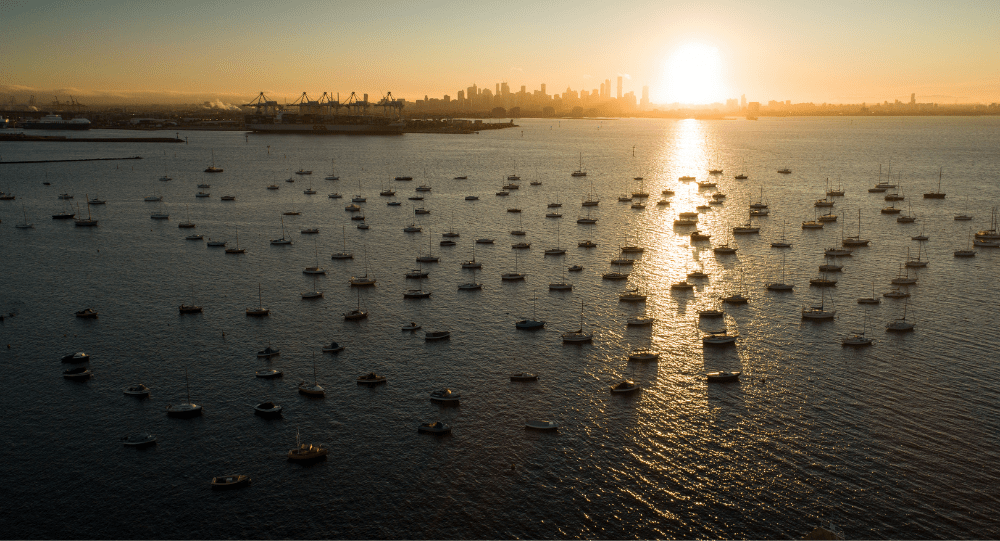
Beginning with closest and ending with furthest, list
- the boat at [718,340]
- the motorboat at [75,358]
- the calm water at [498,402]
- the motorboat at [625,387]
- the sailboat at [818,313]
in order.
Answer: the calm water at [498,402] < the motorboat at [625,387] < the motorboat at [75,358] < the boat at [718,340] < the sailboat at [818,313]

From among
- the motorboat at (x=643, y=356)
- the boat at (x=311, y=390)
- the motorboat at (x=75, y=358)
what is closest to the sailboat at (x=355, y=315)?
the boat at (x=311, y=390)

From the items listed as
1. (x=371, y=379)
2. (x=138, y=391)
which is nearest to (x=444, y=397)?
(x=371, y=379)

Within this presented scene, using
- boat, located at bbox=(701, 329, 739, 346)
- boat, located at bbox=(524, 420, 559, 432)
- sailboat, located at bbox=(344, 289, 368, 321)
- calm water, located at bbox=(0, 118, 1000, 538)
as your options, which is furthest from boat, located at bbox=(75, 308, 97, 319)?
boat, located at bbox=(701, 329, 739, 346)

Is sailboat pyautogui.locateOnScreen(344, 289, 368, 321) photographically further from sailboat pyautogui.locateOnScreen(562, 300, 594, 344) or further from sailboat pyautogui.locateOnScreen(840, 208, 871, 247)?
A: sailboat pyautogui.locateOnScreen(840, 208, 871, 247)

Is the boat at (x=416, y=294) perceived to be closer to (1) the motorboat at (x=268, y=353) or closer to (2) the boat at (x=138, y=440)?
(1) the motorboat at (x=268, y=353)

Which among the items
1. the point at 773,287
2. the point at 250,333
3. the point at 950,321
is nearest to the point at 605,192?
the point at 773,287

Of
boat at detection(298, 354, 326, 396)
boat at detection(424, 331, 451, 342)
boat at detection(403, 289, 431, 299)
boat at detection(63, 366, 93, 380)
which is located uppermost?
boat at detection(403, 289, 431, 299)
